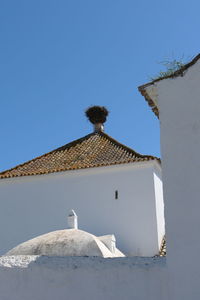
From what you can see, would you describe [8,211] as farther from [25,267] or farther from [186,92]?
[186,92]

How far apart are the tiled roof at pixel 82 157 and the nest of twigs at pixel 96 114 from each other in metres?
1.18

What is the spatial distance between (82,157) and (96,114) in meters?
3.40

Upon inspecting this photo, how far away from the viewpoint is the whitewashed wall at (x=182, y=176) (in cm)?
396

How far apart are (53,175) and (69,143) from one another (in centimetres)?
259

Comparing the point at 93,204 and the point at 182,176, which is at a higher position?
the point at 93,204

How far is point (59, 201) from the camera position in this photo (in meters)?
14.4

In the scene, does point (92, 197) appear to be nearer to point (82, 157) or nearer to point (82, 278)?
point (82, 157)

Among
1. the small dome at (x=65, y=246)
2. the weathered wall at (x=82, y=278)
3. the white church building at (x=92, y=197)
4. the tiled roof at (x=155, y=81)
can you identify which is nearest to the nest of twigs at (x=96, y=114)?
the white church building at (x=92, y=197)

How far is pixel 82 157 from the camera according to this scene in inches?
599

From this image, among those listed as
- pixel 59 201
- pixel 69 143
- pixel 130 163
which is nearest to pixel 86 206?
pixel 59 201

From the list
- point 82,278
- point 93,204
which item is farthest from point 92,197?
point 82,278

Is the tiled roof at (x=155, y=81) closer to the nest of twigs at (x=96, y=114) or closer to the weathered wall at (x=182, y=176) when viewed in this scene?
the weathered wall at (x=182, y=176)

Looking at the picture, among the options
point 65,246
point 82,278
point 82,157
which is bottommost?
point 82,278

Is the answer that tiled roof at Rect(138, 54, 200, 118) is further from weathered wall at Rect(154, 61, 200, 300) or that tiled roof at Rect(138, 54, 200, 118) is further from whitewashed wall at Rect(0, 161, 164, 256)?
whitewashed wall at Rect(0, 161, 164, 256)
